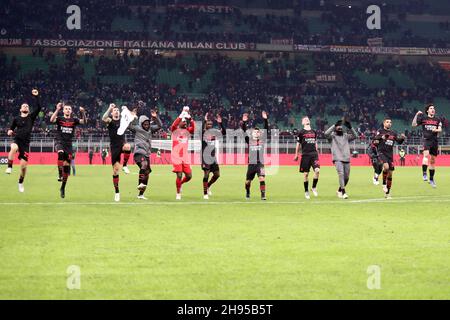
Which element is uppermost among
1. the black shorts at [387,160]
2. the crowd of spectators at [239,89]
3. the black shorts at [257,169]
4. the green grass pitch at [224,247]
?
the crowd of spectators at [239,89]

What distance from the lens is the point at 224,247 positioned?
12.2m

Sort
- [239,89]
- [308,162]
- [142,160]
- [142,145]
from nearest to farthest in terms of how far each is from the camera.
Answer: [142,160]
[142,145]
[308,162]
[239,89]

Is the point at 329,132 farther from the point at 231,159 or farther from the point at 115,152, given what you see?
the point at 231,159

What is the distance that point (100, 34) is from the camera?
7062 centimetres

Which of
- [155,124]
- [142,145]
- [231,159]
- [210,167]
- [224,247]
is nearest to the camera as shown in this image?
[224,247]

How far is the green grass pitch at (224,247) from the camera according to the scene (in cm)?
890

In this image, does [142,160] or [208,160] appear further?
[208,160]

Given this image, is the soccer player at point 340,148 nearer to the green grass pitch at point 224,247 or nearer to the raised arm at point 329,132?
the raised arm at point 329,132

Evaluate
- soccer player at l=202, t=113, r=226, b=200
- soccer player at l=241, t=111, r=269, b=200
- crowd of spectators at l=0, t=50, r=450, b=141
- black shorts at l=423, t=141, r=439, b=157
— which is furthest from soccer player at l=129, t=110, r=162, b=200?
crowd of spectators at l=0, t=50, r=450, b=141

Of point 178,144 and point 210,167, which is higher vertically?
point 178,144

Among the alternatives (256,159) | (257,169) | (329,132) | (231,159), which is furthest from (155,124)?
(231,159)

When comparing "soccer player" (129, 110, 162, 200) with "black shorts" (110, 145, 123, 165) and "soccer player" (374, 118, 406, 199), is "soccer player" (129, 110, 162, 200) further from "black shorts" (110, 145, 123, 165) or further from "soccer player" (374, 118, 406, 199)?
"soccer player" (374, 118, 406, 199)

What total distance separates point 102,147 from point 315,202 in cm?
3381

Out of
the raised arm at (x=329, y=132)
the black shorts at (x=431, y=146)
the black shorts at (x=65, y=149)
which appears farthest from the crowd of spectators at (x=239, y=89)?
the raised arm at (x=329, y=132)
